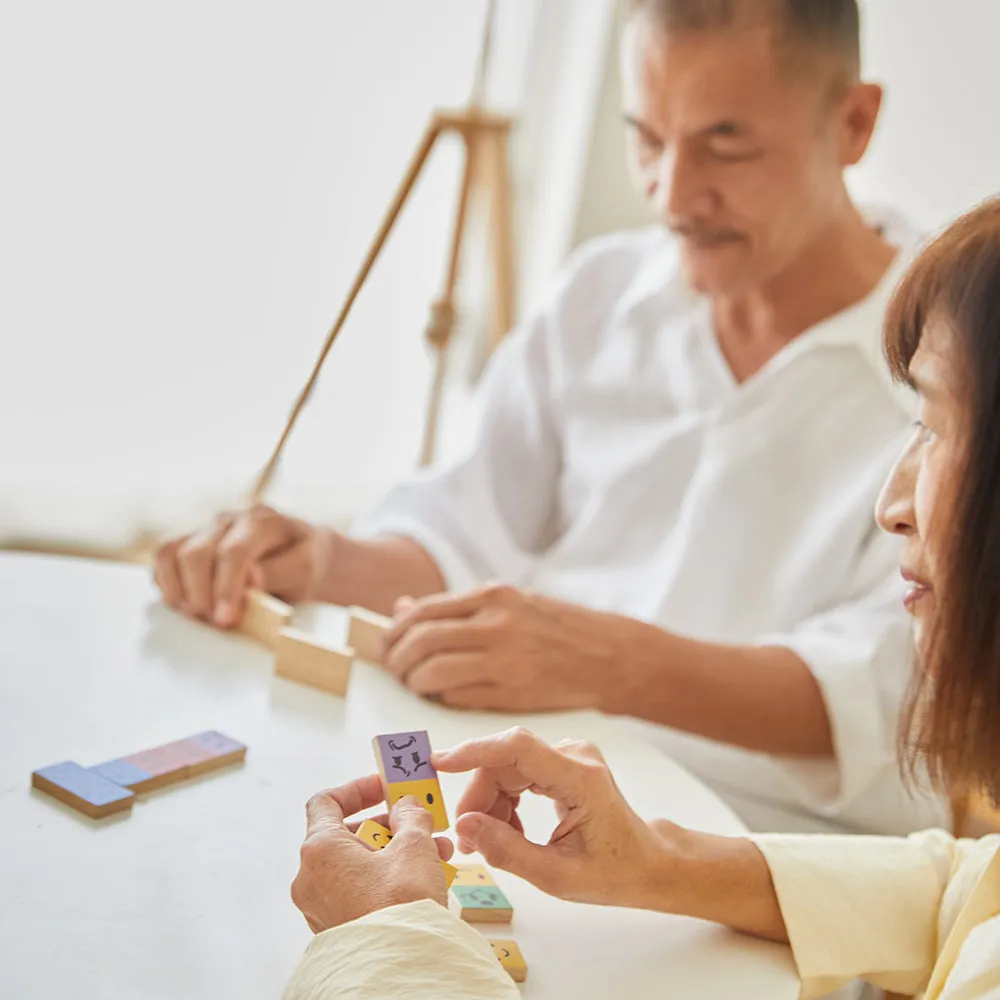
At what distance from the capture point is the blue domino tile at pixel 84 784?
844mm

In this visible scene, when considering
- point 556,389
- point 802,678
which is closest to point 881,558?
point 802,678

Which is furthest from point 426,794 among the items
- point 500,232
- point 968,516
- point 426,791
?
point 500,232

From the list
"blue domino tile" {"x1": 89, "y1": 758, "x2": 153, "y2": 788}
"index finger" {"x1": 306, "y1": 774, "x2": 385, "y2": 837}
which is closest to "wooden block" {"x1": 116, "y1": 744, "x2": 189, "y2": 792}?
"blue domino tile" {"x1": 89, "y1": 758, "x2": 153, "y2": 788}

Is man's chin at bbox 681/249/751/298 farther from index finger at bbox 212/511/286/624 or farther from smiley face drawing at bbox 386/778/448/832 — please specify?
smiley face drawing at bbox 386/778/448/832

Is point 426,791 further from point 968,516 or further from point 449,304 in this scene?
point 449,304

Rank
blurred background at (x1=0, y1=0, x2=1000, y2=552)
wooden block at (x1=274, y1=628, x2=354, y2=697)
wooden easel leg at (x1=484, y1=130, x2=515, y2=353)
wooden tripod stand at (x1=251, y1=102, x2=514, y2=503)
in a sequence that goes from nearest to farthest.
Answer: wooden block at (x1=274, y1=628, x2=354, y2=697) < blurred background at (x1=0, y1=0, x2=1000, y2=552) < wooden tripod stand at (x1=251, y1=102, x2=514, y2=503) < wooden easel leg at (x1=484, y1=130, x2=515, y2=353)

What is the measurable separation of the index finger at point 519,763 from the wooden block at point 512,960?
9 cm

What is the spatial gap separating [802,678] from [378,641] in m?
0.40

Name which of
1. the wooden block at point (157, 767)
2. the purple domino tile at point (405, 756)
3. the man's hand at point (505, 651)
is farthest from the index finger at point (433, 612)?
the purple domino tile at point (405, 756)

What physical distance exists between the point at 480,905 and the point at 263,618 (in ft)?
1.61

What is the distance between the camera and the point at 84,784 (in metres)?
0.86

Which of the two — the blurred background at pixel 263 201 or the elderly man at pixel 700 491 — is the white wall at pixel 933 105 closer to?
the blurred background at pixel 263 201

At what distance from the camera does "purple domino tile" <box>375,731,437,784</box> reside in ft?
2.52

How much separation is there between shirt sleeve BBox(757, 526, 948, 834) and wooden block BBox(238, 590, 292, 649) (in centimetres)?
47
